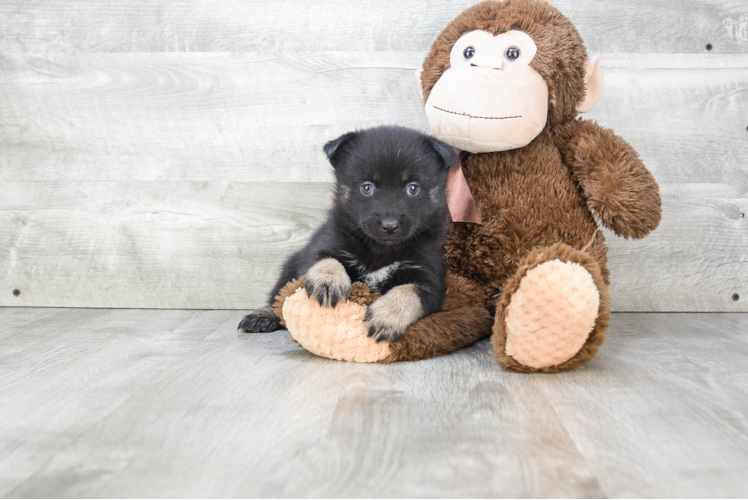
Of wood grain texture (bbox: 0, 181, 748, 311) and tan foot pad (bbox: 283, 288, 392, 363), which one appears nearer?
tan foot pad (bbox: 283, 288, 392, 363)

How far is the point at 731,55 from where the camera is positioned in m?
2.82

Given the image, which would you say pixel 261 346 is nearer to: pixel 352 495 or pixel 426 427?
pixel 426 427

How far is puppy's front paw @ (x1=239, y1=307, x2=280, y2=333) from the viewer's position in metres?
2.50

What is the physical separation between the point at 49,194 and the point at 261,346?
4.85ft

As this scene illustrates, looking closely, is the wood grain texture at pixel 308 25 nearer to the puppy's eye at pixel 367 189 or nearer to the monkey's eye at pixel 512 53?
the monkey's eye at pixel 512 53

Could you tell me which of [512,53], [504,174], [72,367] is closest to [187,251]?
[72,367]

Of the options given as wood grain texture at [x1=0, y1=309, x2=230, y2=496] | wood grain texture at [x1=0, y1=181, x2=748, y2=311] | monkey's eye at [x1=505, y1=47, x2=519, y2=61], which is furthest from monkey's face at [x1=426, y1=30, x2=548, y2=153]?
wood grain texture at [x1=0, y1=309, x2=230, y2=496]

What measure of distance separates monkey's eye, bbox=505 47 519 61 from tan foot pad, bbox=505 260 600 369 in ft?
2.69

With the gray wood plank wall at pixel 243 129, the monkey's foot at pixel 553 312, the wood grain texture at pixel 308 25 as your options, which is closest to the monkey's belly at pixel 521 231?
the monkey's foot at pixel 553 312

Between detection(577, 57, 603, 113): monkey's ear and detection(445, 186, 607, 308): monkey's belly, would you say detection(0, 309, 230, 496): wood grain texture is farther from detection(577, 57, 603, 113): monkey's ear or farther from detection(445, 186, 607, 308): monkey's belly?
detection(577, 57, 603, 113): monkey's ear

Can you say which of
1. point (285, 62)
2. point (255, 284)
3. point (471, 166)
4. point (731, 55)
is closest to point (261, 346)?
point (255, 284)

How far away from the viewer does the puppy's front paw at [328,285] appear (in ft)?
6.42

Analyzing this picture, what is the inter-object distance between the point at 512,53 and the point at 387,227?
80 cm

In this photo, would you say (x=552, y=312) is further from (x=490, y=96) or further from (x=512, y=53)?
Answer: (x=512, y=53)
